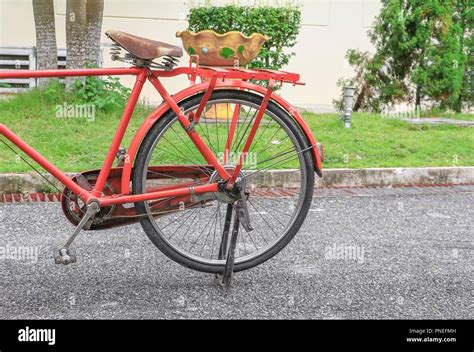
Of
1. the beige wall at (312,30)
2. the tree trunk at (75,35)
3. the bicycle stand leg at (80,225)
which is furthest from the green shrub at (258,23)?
the bicycle stand leg at (80,225)

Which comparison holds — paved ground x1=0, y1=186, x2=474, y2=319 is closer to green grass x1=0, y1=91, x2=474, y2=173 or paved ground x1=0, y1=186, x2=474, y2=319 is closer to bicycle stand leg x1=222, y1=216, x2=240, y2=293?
bicycle stand leg x1=222, y1=216, x2=240, y2=293

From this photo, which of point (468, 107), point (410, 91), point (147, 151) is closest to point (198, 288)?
point (147, 151)

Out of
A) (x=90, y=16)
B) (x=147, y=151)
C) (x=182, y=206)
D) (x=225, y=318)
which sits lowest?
(x=225, y=318)

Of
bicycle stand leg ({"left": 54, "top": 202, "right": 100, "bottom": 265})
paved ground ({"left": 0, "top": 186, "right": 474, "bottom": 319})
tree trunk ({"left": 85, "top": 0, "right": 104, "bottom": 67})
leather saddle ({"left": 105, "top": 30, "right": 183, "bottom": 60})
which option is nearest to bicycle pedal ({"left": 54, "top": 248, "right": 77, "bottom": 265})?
bicycle stand leg ({"left": 54, "top": 202, "right": 100, "bottom": 265})

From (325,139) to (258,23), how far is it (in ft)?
8.47

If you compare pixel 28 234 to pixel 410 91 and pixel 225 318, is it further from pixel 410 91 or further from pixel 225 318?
pixel 410 91

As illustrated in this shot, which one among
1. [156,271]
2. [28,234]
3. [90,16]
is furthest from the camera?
[90,16]

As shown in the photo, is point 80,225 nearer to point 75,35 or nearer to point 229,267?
point 229,267

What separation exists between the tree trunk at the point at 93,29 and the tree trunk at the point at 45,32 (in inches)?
27.4

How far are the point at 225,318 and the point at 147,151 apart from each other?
37.0 inches

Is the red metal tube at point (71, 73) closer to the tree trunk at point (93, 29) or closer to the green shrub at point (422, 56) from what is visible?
the tree trunk at point (93, 29)

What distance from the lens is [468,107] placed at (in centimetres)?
1066

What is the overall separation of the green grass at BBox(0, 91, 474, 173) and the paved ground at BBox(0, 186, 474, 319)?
4.63 ft

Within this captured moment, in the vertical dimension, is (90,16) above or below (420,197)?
above
